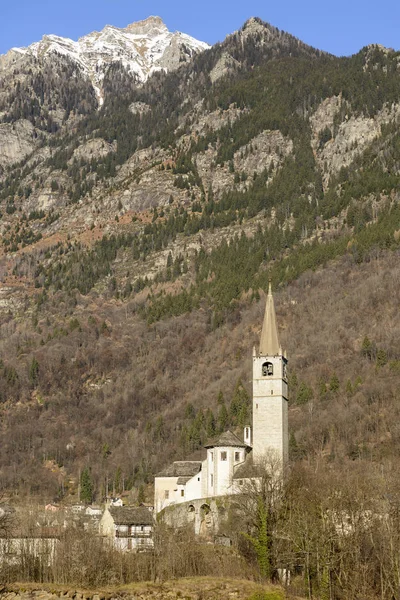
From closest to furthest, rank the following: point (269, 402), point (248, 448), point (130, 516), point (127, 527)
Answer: point (127, 527), point (130, 516), point (248, 448), point (269, 402)

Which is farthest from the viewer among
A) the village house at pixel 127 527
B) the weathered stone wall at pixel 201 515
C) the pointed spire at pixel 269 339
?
the pointed spire at pixel 269 339

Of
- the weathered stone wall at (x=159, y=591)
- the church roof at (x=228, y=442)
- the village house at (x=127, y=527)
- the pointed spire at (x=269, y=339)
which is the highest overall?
the pointed spire at (x=269, y=339)

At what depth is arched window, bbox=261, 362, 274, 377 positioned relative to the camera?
408 ft

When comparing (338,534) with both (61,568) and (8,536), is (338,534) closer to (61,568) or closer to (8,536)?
(61,568)

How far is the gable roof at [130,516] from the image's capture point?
112375 millimetres

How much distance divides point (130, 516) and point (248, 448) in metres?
16.6

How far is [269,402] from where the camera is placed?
122 meters

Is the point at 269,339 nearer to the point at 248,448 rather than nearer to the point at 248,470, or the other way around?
the point at 248,448

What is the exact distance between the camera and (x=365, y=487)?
4006 inches

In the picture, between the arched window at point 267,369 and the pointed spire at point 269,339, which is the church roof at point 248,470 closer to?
the arched window at point 267,369

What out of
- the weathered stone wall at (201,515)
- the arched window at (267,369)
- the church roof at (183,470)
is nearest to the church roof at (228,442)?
the weathered stone wall at (201,515)

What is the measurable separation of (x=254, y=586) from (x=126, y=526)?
33183 mm

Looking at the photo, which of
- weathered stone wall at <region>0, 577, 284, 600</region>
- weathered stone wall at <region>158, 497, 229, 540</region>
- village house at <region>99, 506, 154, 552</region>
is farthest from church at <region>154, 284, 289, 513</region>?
weathered stone wall at <region>0, 577, 284, 600</region>

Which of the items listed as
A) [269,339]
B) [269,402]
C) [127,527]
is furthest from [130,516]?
[269,339]
